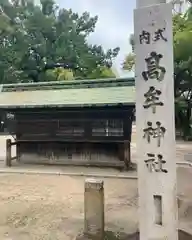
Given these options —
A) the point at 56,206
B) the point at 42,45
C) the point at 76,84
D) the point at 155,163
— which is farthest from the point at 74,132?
the point at 42,45

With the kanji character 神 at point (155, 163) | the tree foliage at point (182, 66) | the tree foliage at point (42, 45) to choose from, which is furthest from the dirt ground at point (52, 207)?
the tree foliage at point (42, 45)

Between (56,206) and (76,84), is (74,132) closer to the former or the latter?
(76,84)

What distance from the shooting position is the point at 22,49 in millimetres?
30266

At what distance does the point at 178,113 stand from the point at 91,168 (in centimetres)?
1321

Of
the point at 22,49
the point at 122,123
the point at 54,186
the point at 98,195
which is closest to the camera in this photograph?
the point at 98,195

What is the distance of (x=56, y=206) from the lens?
6.45 meters

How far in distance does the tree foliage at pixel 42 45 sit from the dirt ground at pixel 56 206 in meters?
20.6

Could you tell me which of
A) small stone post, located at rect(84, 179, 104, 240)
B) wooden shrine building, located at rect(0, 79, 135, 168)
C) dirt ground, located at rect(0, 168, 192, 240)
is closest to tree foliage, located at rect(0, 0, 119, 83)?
wooden shrine building, located at rect(0, 79, 135, 168)

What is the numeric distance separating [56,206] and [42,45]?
86.2ft

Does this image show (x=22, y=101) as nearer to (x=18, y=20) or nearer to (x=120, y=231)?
(x=120, y=231)

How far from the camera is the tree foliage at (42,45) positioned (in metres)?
29.9

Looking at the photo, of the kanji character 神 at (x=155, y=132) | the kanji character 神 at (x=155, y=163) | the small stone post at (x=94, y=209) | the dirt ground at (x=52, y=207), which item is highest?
the kanji character 神 at (x=155, y=132)

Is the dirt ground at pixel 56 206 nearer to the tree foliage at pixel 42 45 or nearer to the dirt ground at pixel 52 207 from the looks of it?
the dirt ground at pixel 52 207

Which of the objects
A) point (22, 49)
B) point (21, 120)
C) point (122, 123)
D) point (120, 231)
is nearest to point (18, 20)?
point (22, 49)
